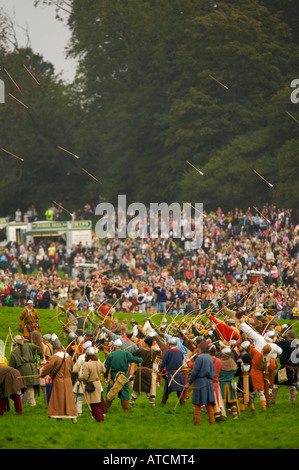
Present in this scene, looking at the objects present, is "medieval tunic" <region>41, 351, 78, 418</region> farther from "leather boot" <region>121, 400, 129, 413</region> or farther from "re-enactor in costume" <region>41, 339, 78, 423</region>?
"leather boot" <region>121, 400, 129, 413</region>

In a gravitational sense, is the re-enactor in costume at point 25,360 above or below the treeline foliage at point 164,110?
below

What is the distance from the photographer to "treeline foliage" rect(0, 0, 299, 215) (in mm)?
56469

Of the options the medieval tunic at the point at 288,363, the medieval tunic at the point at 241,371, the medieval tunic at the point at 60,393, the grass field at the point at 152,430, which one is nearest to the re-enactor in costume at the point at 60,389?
the medieval tunic at the point at 60,393

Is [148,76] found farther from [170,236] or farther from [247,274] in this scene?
[247,274]

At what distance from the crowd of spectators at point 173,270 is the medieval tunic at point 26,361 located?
8277 millimetres

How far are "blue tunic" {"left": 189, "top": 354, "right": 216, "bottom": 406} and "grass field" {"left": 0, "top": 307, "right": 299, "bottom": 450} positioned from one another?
55 centimetres

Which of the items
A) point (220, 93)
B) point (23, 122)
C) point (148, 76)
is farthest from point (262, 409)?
point (23, 122)

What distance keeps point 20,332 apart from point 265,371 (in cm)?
1046

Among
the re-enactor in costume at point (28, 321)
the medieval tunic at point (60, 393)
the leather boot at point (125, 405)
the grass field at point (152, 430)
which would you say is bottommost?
the grass field at point (152, 430)

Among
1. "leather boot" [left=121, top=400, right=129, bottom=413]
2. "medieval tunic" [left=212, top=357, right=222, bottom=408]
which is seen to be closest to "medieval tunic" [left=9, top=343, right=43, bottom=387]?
"leather boot" [left=121, top=400, right=129, bottom=413]

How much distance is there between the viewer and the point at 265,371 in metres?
19.3

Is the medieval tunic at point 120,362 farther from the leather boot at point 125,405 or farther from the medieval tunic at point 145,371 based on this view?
the medieval tunic at point 145,371

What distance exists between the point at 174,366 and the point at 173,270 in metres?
22.7

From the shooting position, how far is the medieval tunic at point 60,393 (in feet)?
57.9
